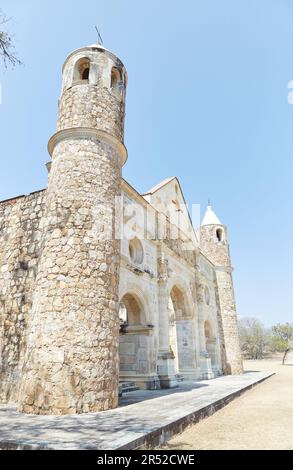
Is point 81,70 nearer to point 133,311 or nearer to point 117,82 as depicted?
point 117,82

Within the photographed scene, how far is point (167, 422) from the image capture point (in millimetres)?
4906

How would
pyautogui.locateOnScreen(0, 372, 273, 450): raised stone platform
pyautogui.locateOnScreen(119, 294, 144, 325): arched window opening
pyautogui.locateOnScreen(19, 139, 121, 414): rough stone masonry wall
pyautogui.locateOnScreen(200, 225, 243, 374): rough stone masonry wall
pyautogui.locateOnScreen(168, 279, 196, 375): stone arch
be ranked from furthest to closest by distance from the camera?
1. pyautogui.locateOnScreen(200, 225, 243, 374): rough stone masonry wall
2. pyautogui.locateOnScreen(168, 279, 196, 375): stone arch
3. pyautogui.locateOnScreen(119, 294, 144, 325): arched window opening
4. pyautogui.locateOnScreen(19, 139, 121, 414): rough stone masonry wall
5. pyautogui.locateOnScreen(0, 372, 273, 450): raised stone platform

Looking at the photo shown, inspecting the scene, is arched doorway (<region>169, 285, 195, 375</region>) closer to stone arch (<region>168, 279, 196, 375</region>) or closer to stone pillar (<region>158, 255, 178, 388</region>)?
stone arch (<region>168, 279, 196, 375</region>)

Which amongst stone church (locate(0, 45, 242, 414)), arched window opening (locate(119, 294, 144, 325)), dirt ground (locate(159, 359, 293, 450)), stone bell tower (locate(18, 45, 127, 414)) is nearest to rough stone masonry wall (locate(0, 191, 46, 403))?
stone church (locate(0, 45, 242, 414))

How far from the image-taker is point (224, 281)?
20609 mm

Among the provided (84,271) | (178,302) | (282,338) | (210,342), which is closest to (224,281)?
(210,342)

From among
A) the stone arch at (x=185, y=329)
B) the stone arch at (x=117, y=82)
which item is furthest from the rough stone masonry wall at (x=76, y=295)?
the stone arch at (x=185, y=329)

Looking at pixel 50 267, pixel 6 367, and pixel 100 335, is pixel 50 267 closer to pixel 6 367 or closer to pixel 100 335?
pixel 100 335

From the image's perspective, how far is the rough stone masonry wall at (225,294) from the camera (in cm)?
1941

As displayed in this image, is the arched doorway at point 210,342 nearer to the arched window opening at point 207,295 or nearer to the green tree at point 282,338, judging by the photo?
the arched window opening at point 207,295

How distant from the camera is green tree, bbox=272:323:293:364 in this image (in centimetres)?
4009

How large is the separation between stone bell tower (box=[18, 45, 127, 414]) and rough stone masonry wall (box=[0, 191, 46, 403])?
4.34 ft
